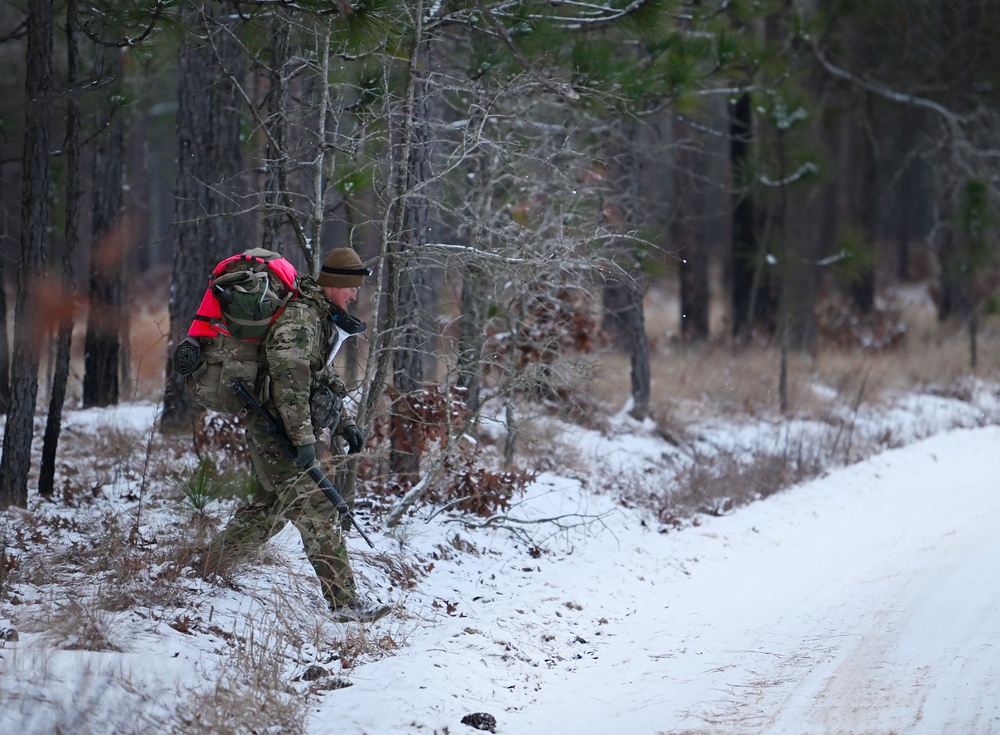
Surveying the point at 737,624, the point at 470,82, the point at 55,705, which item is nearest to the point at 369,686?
the point at 55,705

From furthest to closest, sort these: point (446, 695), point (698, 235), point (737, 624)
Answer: point (698, 235)
point (737, 624)
point (446, 695)

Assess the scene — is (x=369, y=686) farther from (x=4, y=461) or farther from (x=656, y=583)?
(x=4, y=461)

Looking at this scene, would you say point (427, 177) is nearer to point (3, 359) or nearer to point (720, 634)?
point (720, 634)

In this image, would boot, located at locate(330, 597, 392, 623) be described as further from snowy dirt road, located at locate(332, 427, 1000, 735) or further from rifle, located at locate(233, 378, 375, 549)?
rifle, located at locate(233, 378, 375, 549)

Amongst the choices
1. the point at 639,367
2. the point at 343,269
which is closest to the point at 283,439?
the point at 343,269

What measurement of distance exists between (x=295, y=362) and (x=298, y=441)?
40 centimetres

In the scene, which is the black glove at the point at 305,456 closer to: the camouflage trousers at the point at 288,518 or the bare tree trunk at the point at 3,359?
the camouflage trousers at the point at 288,518

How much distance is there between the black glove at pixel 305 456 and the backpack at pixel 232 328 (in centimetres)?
41

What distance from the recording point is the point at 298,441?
490 cm

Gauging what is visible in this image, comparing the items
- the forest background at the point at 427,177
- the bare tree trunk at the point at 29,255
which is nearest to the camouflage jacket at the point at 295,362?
the forest background at the point at 427,177

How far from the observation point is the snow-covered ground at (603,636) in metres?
4.08

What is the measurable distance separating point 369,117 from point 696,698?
13.4 ft

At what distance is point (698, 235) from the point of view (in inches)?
742

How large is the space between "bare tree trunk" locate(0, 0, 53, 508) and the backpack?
203 cm
